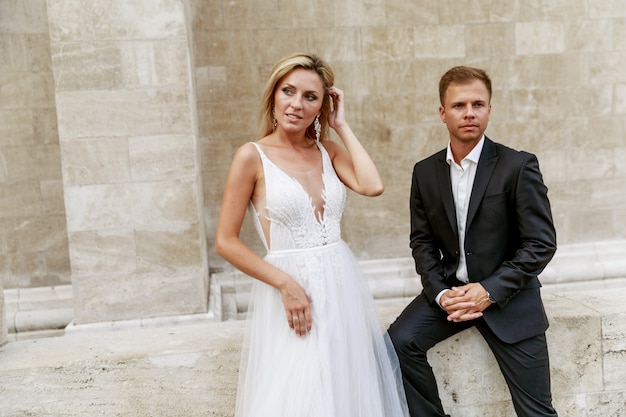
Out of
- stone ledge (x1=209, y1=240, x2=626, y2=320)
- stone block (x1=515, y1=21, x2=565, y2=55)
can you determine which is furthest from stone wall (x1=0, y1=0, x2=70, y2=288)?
stone block (x1=515, y1=21, x2=565, y2=55)

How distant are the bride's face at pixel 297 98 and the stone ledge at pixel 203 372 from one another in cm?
105

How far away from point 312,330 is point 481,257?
81 centimetres

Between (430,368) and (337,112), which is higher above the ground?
(337,112)

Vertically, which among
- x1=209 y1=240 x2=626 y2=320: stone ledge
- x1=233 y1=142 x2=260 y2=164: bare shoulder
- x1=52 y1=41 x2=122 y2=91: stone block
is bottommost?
x1=209 y1=240 x2=626 y2=320: stone ledge

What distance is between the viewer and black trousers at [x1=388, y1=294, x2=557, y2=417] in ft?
7.81

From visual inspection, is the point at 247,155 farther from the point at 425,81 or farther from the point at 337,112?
the point at 425,81

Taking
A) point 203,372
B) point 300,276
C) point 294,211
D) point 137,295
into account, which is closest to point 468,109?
point 294,211

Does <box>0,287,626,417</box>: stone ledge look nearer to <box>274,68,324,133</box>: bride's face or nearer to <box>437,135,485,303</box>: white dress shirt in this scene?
<box>437,135,485,303</box>: white dress shirt

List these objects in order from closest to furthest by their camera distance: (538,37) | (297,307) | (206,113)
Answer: (297,307)
(206,113)
(538,37)

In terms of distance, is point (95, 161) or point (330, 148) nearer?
point (330, 148)

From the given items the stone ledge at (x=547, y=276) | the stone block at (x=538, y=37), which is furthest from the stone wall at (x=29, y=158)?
the stone block at (x=538, y=37)

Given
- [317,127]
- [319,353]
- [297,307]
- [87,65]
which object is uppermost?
[87,65]

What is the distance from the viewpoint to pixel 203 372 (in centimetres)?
255

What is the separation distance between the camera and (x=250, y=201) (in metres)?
2.27
